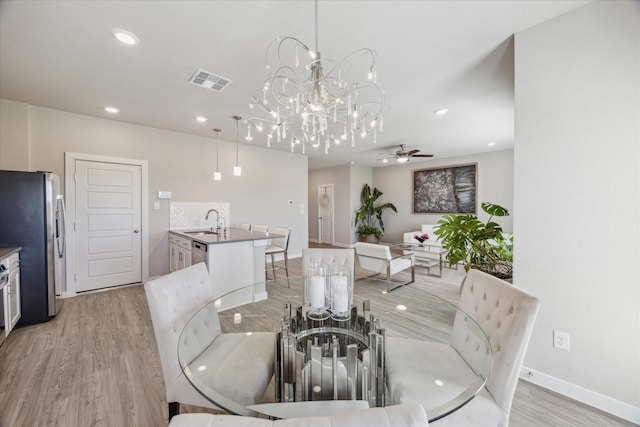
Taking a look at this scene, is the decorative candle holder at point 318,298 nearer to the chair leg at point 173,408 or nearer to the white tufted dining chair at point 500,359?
the white tufted dining chair at point 500,359

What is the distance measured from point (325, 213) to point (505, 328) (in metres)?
7.77

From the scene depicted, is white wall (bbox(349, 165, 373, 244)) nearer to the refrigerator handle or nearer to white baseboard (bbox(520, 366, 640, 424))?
white baseboard (bbox(520, 366, 640, 424))

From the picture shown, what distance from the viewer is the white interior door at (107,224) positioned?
3809mm

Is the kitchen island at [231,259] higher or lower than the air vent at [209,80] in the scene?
lower

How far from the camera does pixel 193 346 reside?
1.39 m

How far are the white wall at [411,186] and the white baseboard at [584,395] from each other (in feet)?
17.1

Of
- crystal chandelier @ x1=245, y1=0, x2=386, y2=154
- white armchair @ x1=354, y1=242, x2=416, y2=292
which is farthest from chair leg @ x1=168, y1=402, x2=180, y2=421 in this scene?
white armchair @ x1=354, y1=242, x2=416, y2=292

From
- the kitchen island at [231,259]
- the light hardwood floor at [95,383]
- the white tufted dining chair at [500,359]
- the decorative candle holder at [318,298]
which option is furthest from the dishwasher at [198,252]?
the white tufted dining chair at [500,359]

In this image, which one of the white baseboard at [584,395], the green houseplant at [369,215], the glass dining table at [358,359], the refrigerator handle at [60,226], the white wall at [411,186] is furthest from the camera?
the green houseplant at [369,215]

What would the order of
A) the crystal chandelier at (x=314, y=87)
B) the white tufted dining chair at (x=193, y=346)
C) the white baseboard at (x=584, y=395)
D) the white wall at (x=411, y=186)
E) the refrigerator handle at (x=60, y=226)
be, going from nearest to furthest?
the white tufted dining chair at (x=193, y=346)
the white baseboard at (x=584, y=395)
the crystal chandelier at (x=314, y=87)
the refrigerator handle at (x=60, y=226)
the white wall at (x=411, y=186)

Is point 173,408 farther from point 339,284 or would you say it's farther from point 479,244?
point 479,244

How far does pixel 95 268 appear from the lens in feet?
12.9

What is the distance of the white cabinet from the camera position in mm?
3730

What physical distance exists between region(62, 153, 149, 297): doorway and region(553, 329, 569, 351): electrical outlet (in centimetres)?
528
